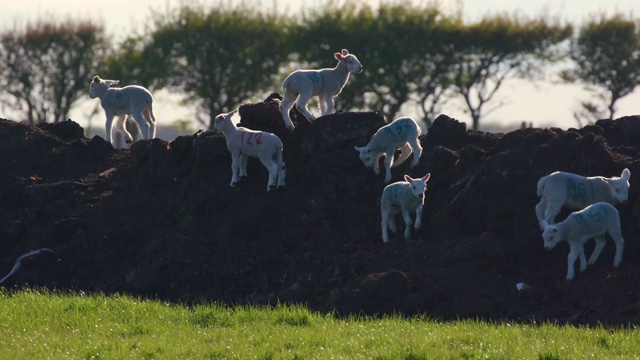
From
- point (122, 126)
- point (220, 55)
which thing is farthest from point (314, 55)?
point (122, 126)

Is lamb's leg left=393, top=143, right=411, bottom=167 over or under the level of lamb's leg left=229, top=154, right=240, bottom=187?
over

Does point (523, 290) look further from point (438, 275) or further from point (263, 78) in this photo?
point (263, 78)

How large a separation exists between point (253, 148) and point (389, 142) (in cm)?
224

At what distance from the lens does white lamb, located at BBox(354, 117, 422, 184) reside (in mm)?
22859

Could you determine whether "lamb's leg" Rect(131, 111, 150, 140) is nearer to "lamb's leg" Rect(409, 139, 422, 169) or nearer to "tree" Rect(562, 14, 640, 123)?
"lamb's leg" Rect(409, 139, 422, 169)

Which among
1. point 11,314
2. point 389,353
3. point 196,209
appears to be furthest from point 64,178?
point 389,353

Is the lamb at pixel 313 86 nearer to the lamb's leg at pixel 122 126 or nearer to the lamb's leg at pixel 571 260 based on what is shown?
the lamb's leg at pixel 122 126

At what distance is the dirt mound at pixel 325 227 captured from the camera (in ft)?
64.9

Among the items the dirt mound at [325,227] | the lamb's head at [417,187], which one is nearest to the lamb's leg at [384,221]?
the dirt mound at [325,227]

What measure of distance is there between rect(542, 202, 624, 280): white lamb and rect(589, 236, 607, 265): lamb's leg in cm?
29

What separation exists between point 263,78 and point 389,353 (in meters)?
47.1

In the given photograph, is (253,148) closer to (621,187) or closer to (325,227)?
(325,227)

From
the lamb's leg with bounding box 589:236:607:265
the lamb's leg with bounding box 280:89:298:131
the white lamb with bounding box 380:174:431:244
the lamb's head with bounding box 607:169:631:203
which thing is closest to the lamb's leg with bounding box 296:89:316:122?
the lamb's leg with bounding box 280:89:298:131

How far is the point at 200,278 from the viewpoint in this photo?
864 inches
